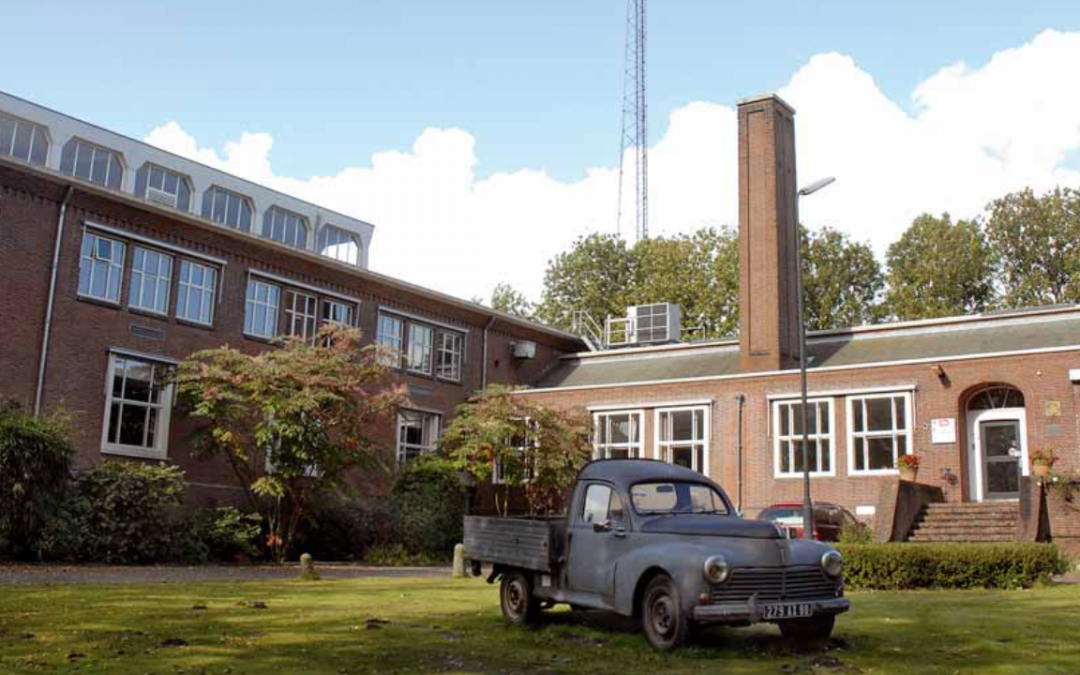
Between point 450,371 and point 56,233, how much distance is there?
13512 mm

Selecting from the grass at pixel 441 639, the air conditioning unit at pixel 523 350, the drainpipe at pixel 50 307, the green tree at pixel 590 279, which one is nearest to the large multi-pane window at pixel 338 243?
the green tree at pixel 590 279

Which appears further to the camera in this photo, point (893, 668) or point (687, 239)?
point (687, 239)

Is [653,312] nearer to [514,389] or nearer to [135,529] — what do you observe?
[514,389]

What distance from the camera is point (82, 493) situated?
20281 mm

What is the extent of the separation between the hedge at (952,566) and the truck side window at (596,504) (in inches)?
279

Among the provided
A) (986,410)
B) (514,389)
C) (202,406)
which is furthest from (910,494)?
(202,406)

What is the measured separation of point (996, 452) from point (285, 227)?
39000mm

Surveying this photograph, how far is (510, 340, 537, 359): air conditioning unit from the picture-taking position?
35.6 m

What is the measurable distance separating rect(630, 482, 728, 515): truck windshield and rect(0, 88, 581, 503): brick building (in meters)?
16.2

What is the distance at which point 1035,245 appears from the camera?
45.5 m

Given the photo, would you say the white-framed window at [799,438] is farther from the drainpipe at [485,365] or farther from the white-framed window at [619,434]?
the drainpipe at [485,365]

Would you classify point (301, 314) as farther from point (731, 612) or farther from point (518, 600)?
point (731, 612)

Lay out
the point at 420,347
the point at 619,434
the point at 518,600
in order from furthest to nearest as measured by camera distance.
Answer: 1. the point at 420,347
2. the point at 619,434
3. the point at 518,600

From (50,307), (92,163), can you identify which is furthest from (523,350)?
(92,163)
